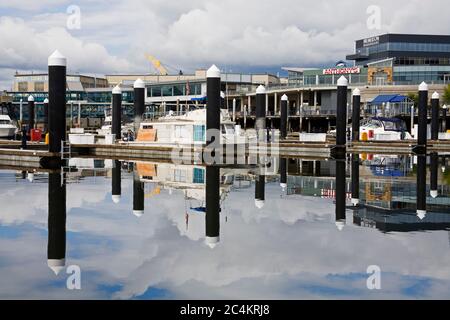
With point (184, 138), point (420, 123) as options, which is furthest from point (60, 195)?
point (420, 123)

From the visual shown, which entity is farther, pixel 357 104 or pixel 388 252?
pixel 357 104

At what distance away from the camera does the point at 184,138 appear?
3778 centimetres

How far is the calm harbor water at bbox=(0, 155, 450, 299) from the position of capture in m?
8.62

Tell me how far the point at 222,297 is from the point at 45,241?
4.77 m

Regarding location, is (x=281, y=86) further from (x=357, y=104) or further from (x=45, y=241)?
(x=45, y=241)

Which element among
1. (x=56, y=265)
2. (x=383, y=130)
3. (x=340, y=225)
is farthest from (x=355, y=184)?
(x=383, y=130)

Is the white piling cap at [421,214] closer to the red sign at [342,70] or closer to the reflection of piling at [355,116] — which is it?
the reflection of piling at [355,116]

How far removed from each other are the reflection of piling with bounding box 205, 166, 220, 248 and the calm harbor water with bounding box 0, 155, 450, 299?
5 cm

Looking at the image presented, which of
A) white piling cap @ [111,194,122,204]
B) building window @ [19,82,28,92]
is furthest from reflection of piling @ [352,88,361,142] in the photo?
building window @ [19,82,28,92]

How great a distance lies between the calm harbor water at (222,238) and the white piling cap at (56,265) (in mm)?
58

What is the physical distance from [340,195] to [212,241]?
8514mm

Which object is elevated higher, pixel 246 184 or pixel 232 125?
pixel 232 125

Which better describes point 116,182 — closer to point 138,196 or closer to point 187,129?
point 138,196

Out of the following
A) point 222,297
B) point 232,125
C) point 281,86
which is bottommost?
point 222,297
